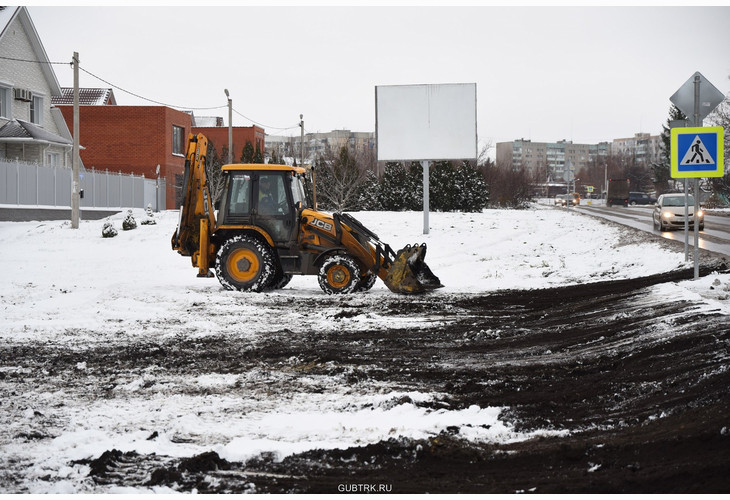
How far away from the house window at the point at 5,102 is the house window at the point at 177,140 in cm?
1668

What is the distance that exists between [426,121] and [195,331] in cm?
2214

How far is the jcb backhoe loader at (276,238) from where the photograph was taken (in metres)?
14.6

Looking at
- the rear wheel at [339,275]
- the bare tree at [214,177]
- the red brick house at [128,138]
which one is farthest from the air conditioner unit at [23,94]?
the rear wheel at [339,275]

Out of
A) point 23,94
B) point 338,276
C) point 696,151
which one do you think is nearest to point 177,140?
point 23,94

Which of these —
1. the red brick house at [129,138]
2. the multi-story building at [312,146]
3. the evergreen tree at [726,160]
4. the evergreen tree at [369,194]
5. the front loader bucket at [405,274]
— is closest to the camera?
the front loader bucket at [405,274]

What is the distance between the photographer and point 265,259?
14.8 m

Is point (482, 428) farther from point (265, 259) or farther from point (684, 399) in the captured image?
point (265, 259)

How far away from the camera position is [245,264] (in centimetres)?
1498

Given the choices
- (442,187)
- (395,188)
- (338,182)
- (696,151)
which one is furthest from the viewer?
(395,188)

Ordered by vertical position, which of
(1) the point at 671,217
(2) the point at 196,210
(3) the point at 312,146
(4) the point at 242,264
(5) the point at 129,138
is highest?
(3) the point at 312,146

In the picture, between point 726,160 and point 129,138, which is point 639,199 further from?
point 129,138

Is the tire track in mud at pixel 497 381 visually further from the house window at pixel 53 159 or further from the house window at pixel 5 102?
the house window at pixel 53 159

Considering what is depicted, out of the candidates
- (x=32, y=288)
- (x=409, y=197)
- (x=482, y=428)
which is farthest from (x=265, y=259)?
(x=409, y=197)

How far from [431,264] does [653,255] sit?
6068mm
